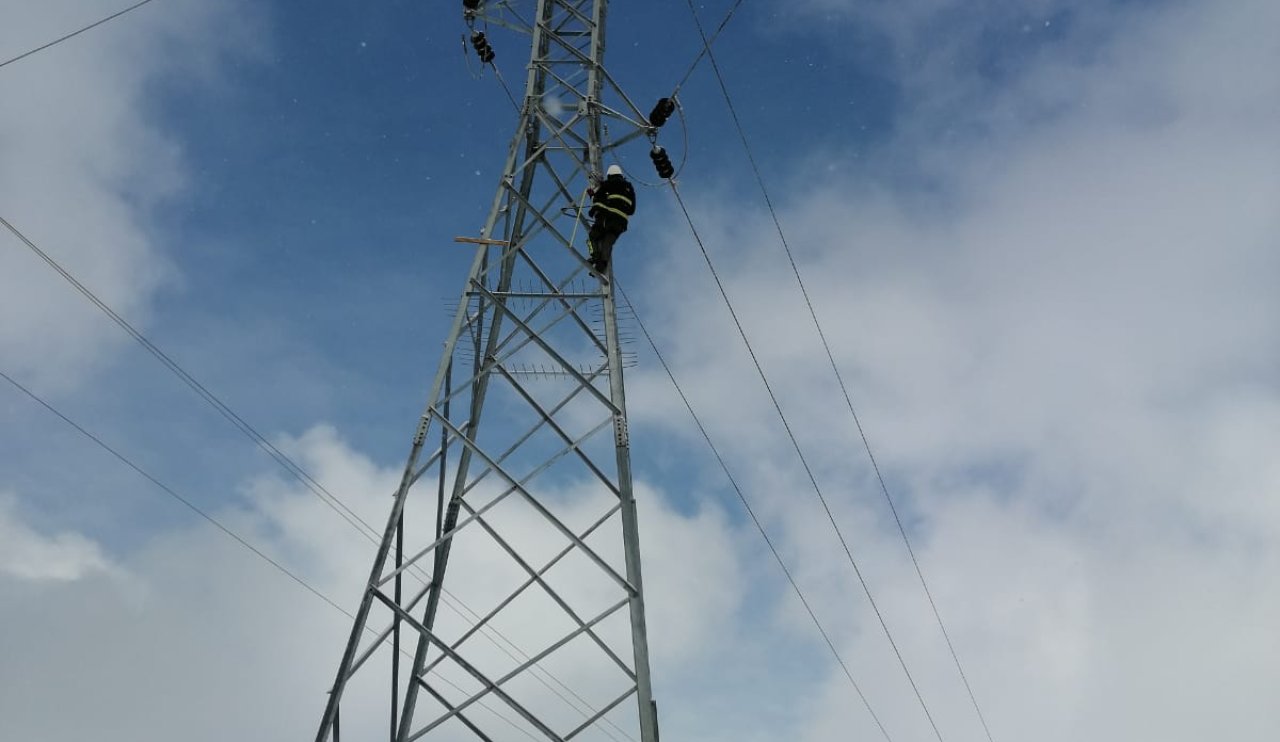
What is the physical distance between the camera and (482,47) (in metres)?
13.7

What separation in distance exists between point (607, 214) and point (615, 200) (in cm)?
25

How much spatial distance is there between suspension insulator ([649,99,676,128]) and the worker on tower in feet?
4.31

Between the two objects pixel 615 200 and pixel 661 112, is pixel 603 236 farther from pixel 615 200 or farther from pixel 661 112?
pixel 661 112

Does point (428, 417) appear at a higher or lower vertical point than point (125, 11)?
lower

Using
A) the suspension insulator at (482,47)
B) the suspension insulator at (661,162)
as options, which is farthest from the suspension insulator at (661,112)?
the suspension insulator at (482,47)

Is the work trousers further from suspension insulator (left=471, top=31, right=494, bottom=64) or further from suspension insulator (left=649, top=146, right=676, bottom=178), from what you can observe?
suspension insulator (left=471, top=31, right=494, bottom=64)

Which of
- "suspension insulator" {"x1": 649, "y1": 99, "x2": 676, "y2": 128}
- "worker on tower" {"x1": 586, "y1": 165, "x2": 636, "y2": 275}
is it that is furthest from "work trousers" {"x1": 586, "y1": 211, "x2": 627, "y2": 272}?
"suspension insulator" {"x1": 649, "y1": 99, "x2": 676, "y2": 128}

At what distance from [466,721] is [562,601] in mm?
1436

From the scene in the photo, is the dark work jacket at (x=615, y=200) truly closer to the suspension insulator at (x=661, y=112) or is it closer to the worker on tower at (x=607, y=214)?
the worker on tower at (x=607, y=214)

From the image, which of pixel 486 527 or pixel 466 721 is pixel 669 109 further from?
pixel 466 721

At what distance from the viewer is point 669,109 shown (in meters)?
12.1

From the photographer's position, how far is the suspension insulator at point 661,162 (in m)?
12.2

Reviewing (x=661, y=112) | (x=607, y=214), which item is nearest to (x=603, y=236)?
(x=607, y=214)

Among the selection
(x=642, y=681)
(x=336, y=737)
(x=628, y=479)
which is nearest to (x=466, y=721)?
(x=336, y=737)
